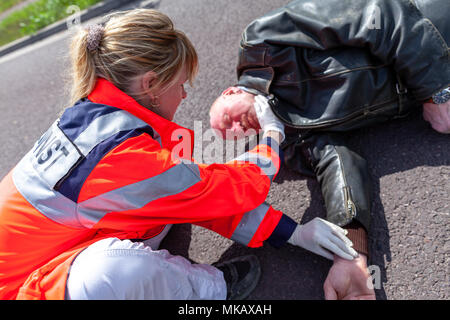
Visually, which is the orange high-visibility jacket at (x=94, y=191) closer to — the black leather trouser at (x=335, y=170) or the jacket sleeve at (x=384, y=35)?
the black leather trouser at (x=335, y=170)

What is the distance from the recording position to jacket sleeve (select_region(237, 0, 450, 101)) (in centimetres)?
182

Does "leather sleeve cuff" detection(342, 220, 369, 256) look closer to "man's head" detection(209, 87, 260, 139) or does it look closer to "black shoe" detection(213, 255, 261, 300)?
"black shoe" detection(213, 255, 261, 300)

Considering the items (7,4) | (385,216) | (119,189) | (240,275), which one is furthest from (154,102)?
(7,4)

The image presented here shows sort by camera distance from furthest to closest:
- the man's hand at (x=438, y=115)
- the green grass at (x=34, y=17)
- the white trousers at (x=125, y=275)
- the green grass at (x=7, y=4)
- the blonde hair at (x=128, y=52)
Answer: the green grass at (x=7, y=4)
the green grass at (x=34, y=17)
the man's hand at (x=438, y=115)
the blonde hair at (x=128, y=52)
the white trousers at (x=125, y=275)

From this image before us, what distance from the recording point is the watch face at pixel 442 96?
1.89 metres

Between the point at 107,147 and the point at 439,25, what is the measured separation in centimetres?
155

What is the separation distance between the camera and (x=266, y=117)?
2082 millimetres

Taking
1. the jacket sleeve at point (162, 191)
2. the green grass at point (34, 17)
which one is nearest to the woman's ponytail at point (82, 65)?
the jacket sleeve at point (162, 191)

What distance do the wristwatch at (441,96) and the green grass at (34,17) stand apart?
13.0 ft

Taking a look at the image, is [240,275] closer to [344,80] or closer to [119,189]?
[119,189]

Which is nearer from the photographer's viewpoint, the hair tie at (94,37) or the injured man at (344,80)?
the hair tie at (94,37)

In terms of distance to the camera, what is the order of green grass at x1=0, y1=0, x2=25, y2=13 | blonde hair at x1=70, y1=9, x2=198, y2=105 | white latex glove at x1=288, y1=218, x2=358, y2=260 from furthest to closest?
green grass at x1=0, y1=0, x2=25, y2=13 → white latex glove at x1=288, y1=218, x2=358, y2=260 → blonde hair at x1=70, y1=9, x2=198, y2=105

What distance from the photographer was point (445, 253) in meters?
1.67

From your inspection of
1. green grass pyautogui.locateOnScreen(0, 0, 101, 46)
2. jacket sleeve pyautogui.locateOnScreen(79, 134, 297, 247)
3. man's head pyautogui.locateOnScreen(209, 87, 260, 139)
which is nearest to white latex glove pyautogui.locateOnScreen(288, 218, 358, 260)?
jacket sleeve pyautogui.locateOnScreen(79, 134, 297, 247)
